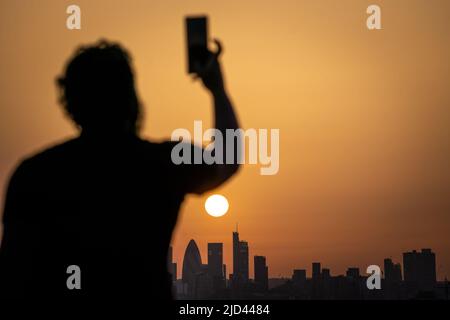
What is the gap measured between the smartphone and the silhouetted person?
2.8 inches

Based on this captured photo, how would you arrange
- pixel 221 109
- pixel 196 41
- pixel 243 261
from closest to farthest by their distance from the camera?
pixel 221 109
pixel 196 41
pixel 243 261

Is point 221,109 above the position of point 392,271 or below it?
above

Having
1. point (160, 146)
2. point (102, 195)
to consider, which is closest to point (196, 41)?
point (160, 146)

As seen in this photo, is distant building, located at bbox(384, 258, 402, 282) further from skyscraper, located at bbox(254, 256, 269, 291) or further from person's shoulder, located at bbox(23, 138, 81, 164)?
person's shoulder, located at bbox(23, 138, 81, 164)

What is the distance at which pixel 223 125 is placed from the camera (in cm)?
234

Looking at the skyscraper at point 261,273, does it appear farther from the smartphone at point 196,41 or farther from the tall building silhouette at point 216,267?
the smartphone at point 196,41

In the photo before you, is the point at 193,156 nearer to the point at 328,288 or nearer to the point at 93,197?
the point at 93,197

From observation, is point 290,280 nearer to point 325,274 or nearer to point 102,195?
point 325,274

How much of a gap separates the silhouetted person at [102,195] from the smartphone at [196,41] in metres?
0.07

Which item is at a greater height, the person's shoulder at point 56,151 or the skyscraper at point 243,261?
the person's shoulder at point 56,151

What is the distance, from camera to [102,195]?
245 cm

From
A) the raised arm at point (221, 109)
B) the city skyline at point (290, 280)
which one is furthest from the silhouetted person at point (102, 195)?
the city skyline at point (290, 280)

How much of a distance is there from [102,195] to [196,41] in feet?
1.69

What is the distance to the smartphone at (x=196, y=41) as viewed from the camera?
8.02ft
